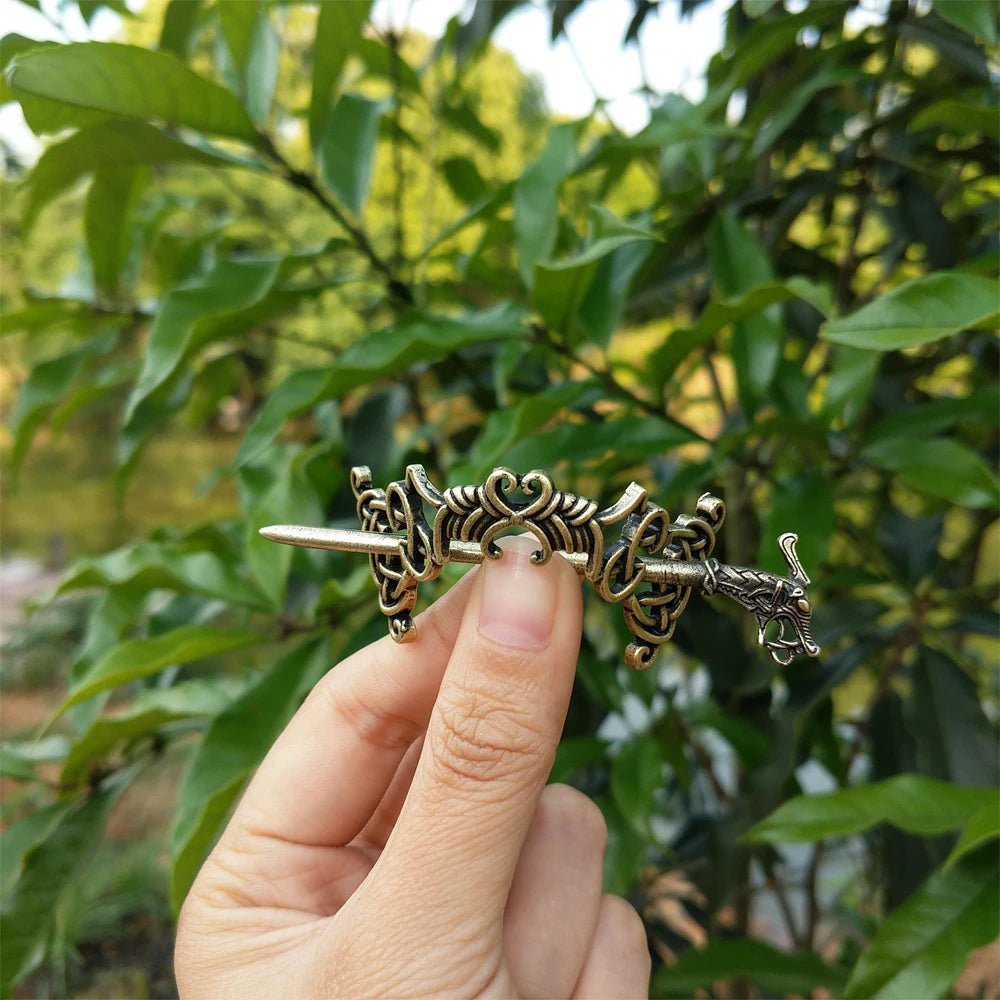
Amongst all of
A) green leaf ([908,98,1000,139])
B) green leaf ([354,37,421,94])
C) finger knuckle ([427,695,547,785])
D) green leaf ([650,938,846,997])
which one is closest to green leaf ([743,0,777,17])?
green leaf ([908,98,1000,139])

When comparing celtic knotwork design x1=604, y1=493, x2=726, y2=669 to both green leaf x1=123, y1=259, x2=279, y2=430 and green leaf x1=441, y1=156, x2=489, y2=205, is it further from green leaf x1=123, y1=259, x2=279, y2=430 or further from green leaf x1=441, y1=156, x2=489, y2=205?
green leaf x1=441, y1=156, x2=489, y2=205

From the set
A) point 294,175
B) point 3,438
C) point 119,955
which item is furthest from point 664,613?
point 3,438

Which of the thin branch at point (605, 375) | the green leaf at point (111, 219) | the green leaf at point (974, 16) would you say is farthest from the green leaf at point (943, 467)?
the green leaf at point (111, 219)

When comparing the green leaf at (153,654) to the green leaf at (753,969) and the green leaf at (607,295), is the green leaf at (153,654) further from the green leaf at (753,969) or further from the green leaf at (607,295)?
the green leaf at (753,969)

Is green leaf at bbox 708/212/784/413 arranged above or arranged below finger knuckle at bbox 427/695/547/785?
above

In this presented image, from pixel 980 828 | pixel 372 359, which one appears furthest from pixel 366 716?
pixel 980 828
